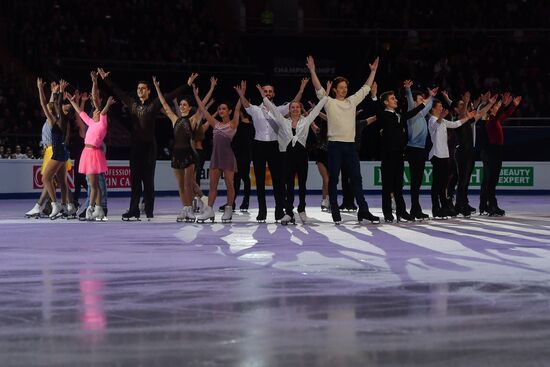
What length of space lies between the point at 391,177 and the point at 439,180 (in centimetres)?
141

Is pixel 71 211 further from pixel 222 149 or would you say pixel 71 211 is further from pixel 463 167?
pixel 463 167

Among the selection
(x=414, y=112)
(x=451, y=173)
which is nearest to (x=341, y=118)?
(x=414, y=112)

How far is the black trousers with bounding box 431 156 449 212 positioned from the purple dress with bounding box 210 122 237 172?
3.27 metres

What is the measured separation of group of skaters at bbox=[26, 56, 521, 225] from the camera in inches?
614

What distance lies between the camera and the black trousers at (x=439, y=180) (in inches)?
674

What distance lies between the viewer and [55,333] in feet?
20.1

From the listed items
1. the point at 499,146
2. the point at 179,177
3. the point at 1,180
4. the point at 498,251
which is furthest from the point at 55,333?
the point at 1,180

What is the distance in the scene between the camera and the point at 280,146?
15.6 m

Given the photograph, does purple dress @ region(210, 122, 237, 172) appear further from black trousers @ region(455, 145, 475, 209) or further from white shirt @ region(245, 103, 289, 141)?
black trousers @ region(455, 145, 475, 209)

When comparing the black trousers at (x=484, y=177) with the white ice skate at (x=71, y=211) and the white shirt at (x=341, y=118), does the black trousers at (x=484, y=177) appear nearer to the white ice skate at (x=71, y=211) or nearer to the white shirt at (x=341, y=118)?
the white shirt at (x=341, y=118)

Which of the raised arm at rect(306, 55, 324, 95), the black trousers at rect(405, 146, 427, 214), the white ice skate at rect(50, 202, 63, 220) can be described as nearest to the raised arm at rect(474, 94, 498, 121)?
the black trousers at rect(405, 146, 427, 214)

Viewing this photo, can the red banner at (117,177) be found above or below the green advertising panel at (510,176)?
above

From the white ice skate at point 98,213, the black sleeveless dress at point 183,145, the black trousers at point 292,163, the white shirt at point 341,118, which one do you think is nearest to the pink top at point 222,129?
the black sleeveless dress at point 183,145

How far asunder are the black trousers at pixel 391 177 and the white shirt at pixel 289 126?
4.57 ft
